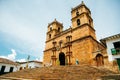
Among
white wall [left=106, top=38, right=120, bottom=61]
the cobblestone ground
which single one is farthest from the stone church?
the cobblestone ground

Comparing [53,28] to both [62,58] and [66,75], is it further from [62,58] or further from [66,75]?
[66,75]

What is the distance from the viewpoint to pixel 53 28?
98.6 ft

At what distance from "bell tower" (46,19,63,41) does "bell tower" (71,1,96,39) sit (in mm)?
6074

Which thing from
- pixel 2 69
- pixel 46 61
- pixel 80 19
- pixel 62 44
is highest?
pixel 80 19

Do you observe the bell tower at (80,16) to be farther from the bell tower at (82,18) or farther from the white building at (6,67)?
the white building at (6,67)

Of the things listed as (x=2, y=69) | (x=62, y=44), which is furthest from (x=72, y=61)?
(x=2, y=69)

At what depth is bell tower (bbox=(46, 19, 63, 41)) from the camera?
2954 centimetres

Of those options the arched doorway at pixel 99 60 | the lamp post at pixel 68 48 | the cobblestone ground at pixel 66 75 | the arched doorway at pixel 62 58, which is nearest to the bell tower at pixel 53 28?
the lamp post at pixel 68 48

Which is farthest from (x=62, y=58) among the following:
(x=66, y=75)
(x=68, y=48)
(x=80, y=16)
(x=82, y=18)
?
(x=66, y=75)

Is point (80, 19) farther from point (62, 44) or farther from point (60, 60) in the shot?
point (60, 60)

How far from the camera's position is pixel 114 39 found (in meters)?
16.8

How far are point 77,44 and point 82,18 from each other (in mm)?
6174

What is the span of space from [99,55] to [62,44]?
9.63m

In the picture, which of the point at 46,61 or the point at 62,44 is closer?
the point at 62,44
